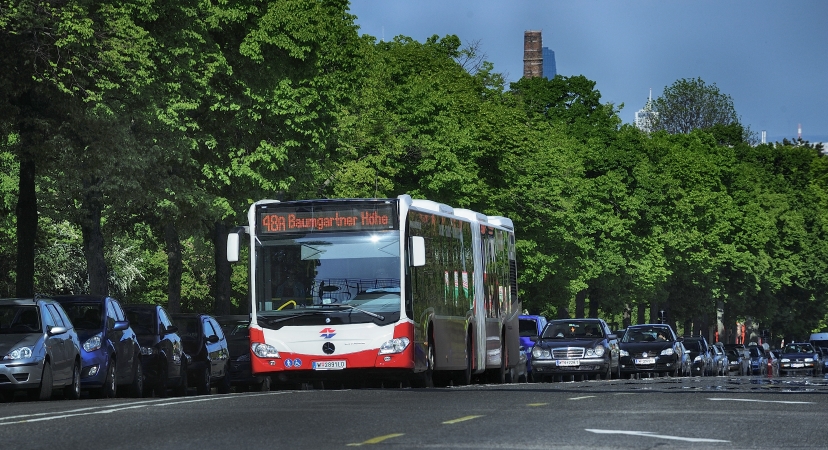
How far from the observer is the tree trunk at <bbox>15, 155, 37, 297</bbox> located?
31.9 meters

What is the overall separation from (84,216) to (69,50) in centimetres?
884

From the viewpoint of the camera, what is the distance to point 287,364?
25172 mm

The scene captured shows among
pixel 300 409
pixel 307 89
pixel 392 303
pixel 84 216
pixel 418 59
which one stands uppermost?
pixel 418 59

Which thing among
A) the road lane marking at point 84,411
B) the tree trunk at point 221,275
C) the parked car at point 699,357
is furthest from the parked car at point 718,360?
the road lane marking at point 84,411

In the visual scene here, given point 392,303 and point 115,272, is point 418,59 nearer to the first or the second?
point 115,272

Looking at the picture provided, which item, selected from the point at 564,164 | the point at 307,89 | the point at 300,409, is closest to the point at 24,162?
the point at 307,89

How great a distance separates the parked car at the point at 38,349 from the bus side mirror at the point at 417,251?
5.22 meters

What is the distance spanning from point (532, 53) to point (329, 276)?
10380 cm

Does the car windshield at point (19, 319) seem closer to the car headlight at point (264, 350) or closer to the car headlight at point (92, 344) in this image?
the car headlight at point (92, 344)

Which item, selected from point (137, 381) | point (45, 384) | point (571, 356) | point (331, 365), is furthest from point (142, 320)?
point (571, 356)

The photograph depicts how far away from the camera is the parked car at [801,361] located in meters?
69.6

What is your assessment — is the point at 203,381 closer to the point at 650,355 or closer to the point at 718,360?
the point at 650,355

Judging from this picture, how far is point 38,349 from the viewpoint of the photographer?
2248 centimetres

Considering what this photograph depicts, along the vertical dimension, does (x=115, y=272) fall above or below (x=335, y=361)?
above
